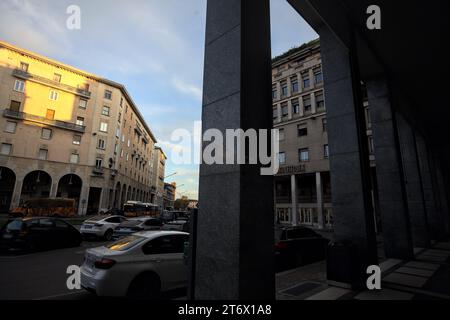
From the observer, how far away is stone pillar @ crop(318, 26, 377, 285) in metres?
6.53

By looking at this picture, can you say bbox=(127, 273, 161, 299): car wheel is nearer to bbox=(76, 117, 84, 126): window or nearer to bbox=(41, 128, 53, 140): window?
bbox=(41, 128, 53, 140): window

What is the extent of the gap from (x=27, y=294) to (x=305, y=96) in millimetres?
32970

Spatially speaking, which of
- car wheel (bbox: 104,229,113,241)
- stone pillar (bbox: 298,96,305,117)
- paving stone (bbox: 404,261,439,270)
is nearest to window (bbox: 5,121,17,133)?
car wheel (bbox: 104,229,113,241)

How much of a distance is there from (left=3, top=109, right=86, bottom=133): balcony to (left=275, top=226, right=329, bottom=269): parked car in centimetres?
4423

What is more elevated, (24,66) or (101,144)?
(24,66)

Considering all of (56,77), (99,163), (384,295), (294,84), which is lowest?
(384,295)

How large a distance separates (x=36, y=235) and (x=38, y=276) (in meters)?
5.13

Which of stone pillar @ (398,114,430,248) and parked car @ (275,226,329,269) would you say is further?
stone pillar @ (398,114,430,248)

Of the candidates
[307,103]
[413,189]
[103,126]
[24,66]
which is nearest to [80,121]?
[103,126]

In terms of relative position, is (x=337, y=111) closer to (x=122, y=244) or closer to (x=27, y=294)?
(x=122, y=244)

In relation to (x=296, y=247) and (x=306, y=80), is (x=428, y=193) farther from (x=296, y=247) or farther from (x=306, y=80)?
(x=306, y=80)

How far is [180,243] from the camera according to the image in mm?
6703

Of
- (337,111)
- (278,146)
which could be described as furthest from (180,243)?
(278,146)

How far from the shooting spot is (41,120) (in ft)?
132
